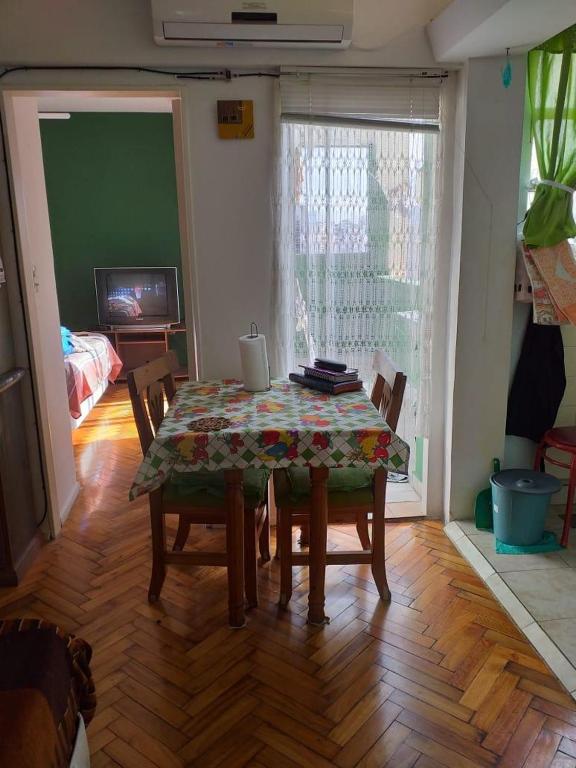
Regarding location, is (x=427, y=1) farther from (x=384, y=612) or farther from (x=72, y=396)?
(x=72, y=396)

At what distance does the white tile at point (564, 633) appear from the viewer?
2.04 m

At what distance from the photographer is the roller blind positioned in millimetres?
2629

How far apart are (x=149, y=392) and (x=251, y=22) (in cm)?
149

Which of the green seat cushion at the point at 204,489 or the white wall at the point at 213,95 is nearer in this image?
the green seat cushion at the point at 204,489

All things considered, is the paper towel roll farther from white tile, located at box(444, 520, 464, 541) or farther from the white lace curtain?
white tile, located at box(444, 520, 464, 541)

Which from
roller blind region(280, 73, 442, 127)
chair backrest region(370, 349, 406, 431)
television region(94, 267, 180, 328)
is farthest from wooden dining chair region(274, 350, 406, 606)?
television region(94, 267, 180, 328)

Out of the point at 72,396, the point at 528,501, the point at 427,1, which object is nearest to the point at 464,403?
the point at 528,501

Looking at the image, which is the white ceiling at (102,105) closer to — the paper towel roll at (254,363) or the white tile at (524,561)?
the paper towel roll at (254,363)

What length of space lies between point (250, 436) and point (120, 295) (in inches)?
179

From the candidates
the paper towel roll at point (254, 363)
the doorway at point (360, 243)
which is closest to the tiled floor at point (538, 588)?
the doorway at point (360, 243)

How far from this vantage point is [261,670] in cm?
203

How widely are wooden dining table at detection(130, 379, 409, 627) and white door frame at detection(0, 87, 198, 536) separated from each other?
2.60 feet

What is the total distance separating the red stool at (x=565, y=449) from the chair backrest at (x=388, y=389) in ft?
2.55

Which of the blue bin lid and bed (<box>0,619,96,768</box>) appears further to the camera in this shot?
the blue bin lid
